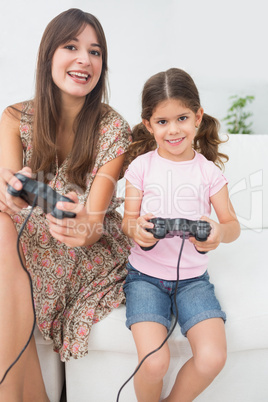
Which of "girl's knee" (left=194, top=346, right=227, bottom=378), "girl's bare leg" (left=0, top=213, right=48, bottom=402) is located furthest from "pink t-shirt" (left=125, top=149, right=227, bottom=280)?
"girl's bare leg" (left=0, top=213, right=48, bottom=402)

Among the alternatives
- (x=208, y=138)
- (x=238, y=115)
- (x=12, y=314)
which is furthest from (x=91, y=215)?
(x=238, y=115)

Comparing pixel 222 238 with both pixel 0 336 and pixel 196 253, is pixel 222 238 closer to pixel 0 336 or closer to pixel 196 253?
pixel 196 253

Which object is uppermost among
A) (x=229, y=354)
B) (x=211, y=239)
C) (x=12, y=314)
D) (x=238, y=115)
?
(x=238, y=115)

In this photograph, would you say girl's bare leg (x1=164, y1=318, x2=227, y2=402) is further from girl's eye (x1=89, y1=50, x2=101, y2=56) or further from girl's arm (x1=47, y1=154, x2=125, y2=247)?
girl's eye (x1=89, y1=50, x2=101, y2=56)

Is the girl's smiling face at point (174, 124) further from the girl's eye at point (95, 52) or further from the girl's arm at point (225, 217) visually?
the girl's eye at point (95, 52)

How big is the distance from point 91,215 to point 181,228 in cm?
32

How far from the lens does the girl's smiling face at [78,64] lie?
1.15 metres

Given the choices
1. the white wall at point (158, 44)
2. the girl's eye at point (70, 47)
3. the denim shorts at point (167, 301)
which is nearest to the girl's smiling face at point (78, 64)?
the girl's eye at point (70, 47)

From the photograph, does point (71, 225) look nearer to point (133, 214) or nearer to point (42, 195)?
point (42, 195)

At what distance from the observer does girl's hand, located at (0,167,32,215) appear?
2.91ft

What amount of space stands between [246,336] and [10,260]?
679 millimetres

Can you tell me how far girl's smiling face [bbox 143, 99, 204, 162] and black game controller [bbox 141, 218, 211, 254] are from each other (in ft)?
0.90

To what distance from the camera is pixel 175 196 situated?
1140 mm

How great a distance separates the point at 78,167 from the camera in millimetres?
1208
